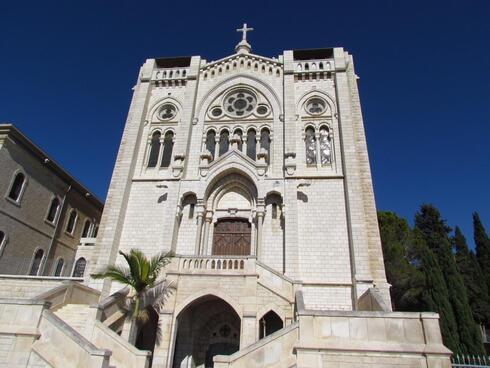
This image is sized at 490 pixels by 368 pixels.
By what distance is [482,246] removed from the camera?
2941 cm

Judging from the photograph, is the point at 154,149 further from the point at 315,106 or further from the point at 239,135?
the point at 315,106

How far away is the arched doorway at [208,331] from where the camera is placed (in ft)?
43.9

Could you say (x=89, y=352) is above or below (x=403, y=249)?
below

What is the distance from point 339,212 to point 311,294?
4.23m

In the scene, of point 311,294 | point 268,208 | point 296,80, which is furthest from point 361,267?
point 296,80

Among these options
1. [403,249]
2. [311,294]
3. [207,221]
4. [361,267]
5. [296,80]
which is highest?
[296,80]

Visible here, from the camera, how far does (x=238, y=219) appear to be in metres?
16.8

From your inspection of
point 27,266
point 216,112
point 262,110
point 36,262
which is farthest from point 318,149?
point 36,262

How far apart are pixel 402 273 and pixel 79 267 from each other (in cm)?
2221

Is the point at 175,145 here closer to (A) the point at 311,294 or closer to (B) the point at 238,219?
(B) the point at 238,219

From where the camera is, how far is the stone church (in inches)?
330

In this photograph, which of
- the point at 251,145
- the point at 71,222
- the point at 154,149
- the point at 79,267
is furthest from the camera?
the point at 71,222

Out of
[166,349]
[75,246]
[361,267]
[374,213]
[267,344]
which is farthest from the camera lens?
[75,246]

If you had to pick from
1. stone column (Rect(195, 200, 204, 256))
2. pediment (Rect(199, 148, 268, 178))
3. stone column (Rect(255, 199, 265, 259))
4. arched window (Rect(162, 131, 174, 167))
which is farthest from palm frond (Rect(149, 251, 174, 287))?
arched window (Rect(162, 131, 174, 167))
